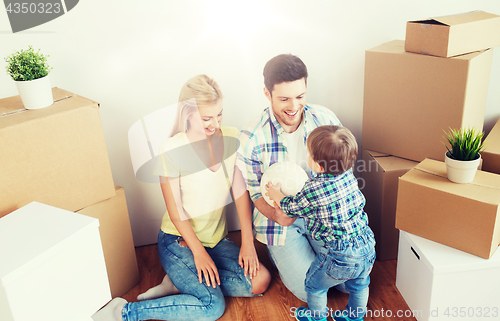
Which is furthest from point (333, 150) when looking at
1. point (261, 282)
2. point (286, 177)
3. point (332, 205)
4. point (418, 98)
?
point (261, 282)

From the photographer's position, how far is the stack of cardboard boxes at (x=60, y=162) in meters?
1.24

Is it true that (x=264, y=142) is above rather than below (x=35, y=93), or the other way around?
below

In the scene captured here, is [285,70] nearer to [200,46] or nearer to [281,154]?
[281,154]

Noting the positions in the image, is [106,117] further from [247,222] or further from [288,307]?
[288,307]

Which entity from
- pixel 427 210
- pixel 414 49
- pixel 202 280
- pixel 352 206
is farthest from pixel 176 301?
pixel 414 49

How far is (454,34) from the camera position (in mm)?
1391

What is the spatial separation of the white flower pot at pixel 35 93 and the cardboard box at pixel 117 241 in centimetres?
40

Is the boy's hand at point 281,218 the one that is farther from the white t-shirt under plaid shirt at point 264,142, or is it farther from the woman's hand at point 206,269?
the woman's hand at point 206,269

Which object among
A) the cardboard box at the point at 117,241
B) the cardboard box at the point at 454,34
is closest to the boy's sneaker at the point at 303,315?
the cardboard box at the point at 117,241

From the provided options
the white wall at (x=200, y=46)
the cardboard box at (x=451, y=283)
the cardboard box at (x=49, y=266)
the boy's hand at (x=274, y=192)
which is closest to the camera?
the cardboard box at (x=49, y=266)

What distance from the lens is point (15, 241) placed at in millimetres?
1063

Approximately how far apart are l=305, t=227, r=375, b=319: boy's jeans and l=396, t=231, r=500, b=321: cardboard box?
0.18 metres

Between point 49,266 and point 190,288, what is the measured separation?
24.2 inches

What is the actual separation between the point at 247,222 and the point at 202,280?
0.29 meters
